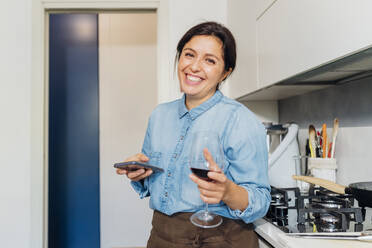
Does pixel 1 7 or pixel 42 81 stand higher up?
pixel 1 7

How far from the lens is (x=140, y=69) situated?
342 cm

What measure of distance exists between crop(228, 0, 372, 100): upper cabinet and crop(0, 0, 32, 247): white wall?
1.33 metres

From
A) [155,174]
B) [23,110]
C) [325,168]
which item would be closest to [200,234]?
[155,174]

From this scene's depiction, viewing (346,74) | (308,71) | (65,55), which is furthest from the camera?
(65,55)

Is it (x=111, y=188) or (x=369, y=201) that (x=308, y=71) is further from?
(x=111, y=188)

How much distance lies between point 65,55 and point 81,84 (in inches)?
12.7

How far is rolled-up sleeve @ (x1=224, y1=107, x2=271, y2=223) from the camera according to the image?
936mm

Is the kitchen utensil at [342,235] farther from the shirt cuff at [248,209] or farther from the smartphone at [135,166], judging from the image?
the smartphone at [135,166]

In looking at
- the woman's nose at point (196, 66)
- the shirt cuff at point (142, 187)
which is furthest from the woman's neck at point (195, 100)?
the shirt cuff at point (142, 187)

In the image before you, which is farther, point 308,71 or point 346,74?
point 346,74

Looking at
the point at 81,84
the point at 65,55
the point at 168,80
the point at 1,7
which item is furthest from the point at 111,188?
the point at 1,7

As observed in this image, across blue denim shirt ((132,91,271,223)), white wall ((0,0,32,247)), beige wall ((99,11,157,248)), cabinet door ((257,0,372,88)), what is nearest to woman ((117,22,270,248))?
blue denim shirt ((132,91,271,223))

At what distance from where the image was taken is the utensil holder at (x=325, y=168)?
145 centimetres

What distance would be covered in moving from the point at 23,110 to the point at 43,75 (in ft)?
0.85
